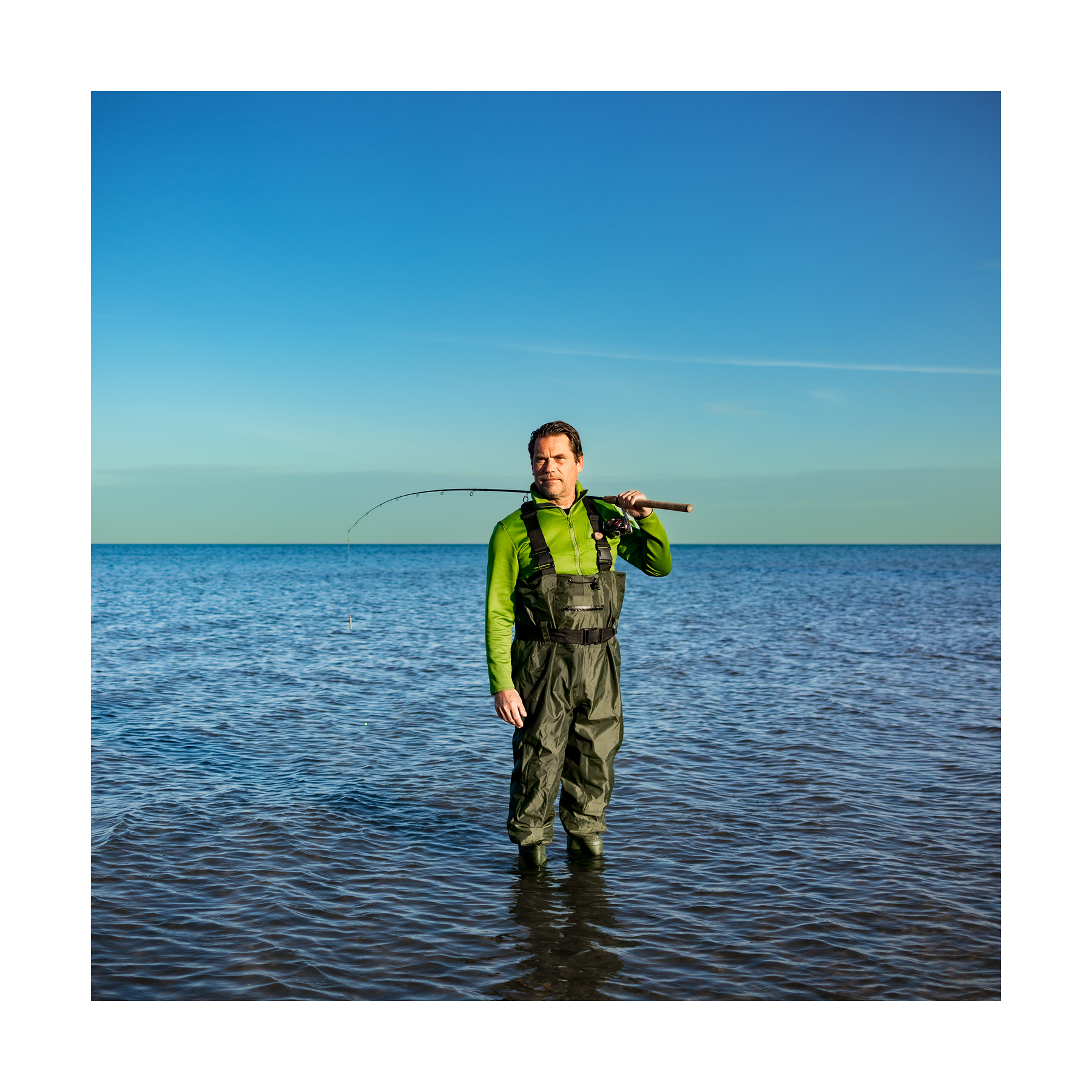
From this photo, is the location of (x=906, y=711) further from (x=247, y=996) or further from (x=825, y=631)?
(x=825, y=631)

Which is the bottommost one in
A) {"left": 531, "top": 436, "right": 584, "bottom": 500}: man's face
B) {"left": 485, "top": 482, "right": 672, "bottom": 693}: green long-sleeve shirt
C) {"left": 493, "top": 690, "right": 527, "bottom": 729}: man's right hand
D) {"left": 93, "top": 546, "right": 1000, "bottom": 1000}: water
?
{"left": 93, "top": 546, "right": 1000, "bottom": 1000}: water

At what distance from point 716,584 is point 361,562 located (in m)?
63.8

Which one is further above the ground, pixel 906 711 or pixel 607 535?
pixel 607 535

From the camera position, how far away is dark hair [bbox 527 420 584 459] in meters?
5.68

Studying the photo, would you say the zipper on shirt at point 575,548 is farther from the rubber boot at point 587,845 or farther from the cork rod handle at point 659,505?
the rubber boot at point 587,845

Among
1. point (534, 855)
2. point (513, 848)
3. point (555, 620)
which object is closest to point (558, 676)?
point (555, 620)

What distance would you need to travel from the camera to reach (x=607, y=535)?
5.88 m

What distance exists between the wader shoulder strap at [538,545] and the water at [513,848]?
2065 mm

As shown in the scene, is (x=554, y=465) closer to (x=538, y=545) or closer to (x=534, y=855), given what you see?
(x=538, y=545)

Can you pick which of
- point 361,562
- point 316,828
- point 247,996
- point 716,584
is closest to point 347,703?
point 316,828

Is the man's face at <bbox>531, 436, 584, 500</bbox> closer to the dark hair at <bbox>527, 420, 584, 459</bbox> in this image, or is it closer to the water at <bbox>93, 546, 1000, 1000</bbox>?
the dark hair at <bbox>527, 420, 584, 459</bbox>

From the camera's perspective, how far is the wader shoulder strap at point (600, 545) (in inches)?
228

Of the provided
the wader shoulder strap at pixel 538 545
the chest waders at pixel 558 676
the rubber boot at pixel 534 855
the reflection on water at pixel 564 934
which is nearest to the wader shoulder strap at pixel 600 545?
the chest waders at pixel 558 676

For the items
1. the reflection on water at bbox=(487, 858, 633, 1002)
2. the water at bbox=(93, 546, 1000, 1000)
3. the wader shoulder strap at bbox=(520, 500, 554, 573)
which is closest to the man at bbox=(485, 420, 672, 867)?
the wader shoulder strap at bbox=(520, 500, 554, 573)
